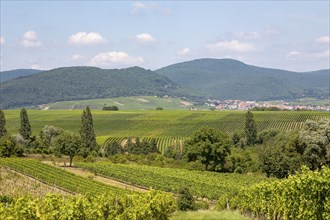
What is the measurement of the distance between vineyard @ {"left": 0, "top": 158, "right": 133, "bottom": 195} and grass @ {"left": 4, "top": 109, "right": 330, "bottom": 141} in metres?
52.9

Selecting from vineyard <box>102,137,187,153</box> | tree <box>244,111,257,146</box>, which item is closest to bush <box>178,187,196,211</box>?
vineyard <box>102,137,187,153</box>

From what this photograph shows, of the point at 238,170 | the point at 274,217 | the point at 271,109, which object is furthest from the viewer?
the point at 271,109

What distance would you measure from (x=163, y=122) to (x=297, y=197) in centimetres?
11137

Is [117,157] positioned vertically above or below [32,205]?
below

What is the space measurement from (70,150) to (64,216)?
1738 inches

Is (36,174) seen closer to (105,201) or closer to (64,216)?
(105,201)

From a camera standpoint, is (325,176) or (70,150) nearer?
(325,176)

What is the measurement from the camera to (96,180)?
53062 millimetres

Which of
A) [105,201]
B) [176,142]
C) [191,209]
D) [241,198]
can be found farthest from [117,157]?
[105,201]

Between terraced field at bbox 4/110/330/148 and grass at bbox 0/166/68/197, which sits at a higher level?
terraced field at bbox 4/110/330/148

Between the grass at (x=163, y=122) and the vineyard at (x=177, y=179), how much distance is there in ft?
159

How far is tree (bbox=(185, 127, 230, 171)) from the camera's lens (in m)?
70.5

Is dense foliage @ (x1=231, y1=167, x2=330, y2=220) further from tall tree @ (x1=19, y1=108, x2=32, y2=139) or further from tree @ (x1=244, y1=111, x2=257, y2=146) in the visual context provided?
tree @ (x1=244, y1=111, x2=257, y2=146)

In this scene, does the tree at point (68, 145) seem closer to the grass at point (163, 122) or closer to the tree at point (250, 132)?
the grass at point (163, 122)
